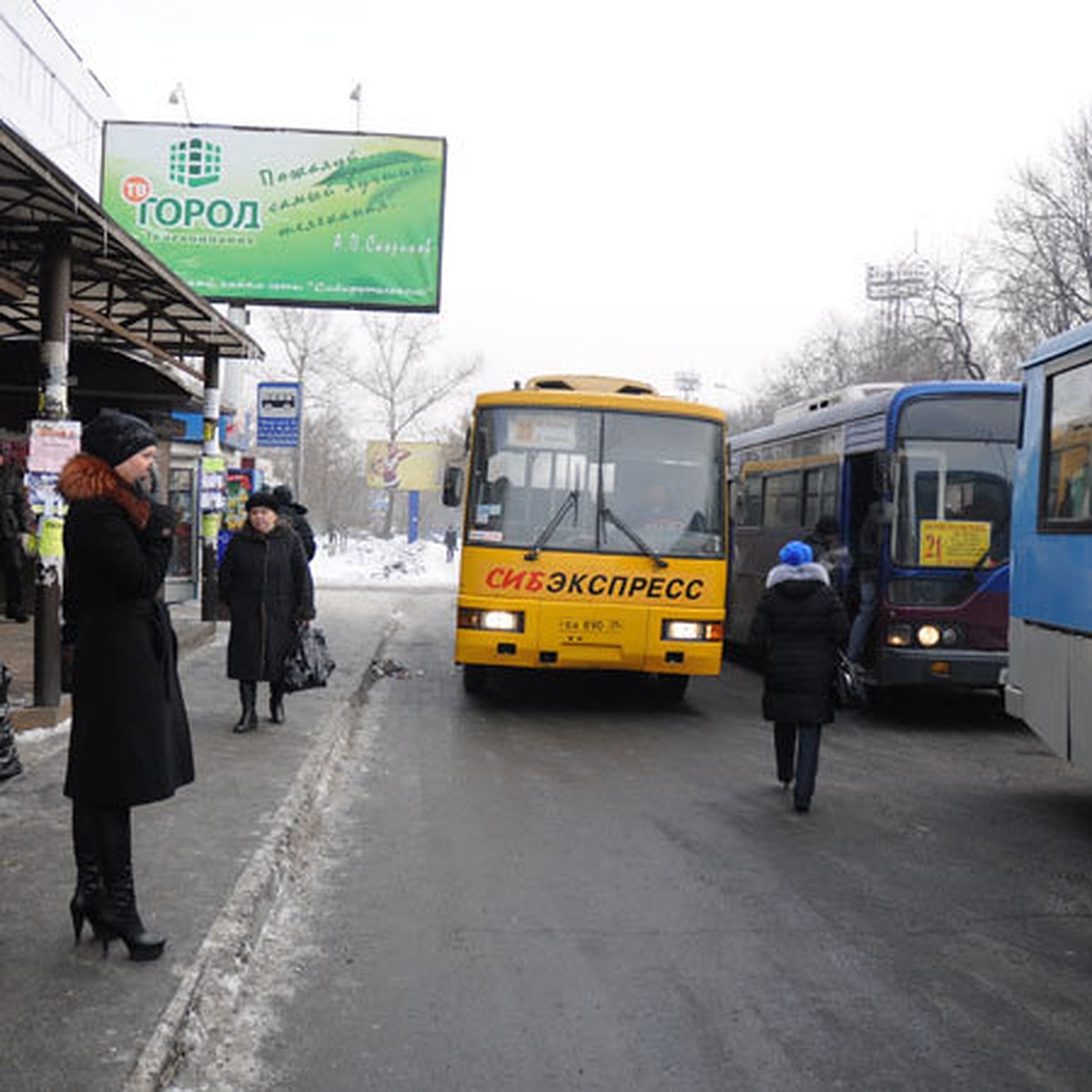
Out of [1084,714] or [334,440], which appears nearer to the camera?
[1084,714]

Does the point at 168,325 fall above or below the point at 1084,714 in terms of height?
above

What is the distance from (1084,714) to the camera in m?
6.89

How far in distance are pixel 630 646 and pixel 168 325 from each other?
24.5ft

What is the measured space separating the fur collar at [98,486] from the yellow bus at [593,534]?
6737mm

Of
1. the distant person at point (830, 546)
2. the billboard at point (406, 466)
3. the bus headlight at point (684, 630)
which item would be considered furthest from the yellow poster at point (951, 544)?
the billboard at point (406, 466)

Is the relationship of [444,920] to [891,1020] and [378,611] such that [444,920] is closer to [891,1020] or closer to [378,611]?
[891,1020]

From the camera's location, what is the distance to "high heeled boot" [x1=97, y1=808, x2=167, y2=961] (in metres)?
4.36

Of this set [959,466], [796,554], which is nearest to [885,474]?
[959,466]

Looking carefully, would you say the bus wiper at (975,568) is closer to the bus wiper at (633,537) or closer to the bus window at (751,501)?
the bus wiper at (633,537)

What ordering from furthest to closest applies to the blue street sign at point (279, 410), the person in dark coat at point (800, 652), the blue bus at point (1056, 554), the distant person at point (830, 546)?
the blue street sign at point (279, 410) → the distant person at point (830, 546) → the person in dark coat at point (800, 652) → the blue bus at point (1056, 554)

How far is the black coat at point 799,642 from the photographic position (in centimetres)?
776

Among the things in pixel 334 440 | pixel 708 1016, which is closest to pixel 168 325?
pixel 708 1016

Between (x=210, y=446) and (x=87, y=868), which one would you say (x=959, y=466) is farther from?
(x=210, y=446)

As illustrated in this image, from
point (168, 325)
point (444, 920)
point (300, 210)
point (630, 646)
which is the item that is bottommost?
point (444, 920)
